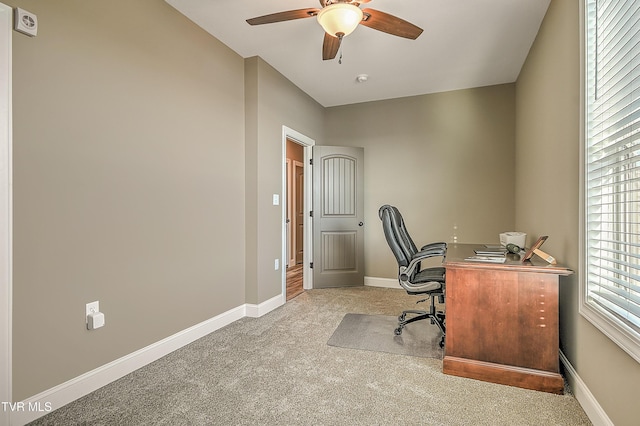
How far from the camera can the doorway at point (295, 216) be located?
3979mm

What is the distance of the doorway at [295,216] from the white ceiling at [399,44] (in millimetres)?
864

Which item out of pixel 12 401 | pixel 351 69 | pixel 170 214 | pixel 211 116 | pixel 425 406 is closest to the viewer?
pixel 12 401

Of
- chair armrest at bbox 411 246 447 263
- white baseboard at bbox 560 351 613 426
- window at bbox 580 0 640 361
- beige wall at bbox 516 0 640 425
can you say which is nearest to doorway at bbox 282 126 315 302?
chair armrest at bbox 411 246 447 263

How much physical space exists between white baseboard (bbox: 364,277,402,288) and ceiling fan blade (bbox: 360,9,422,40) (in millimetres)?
3338

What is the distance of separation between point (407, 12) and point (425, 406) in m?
2.83

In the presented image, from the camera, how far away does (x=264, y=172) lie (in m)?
3.52

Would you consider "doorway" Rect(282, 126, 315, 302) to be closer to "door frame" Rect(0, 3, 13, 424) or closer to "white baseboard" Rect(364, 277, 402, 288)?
→ "white baseboard" Rect(364, 277, 402, 288)

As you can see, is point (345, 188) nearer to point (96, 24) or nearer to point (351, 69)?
point (351, 69)

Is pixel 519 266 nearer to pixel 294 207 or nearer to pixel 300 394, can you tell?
pixel 300 394

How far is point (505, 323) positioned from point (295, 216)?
16.3ft

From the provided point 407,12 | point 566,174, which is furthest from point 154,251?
point 566,174

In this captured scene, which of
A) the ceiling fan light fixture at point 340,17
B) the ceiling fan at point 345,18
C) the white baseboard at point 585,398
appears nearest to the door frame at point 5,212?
the ceiling fan at point 345,18

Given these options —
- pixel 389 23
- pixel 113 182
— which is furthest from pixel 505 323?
pixel 113 182

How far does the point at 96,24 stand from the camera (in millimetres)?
2018
